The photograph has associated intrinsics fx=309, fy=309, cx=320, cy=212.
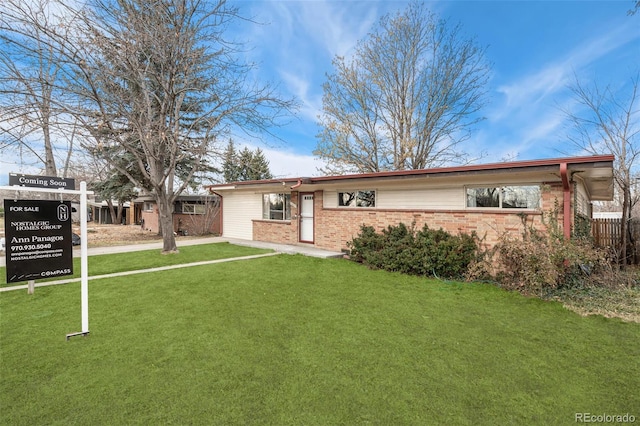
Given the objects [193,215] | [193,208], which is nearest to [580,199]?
[193,215]

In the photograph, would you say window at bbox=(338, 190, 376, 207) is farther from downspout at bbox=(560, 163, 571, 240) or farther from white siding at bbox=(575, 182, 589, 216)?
white siding at bbox=(575, 182, 589, 216)

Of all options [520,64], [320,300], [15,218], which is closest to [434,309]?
[320,300]

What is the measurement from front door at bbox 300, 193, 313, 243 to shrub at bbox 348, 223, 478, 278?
3.97 m

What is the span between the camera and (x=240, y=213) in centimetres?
1541

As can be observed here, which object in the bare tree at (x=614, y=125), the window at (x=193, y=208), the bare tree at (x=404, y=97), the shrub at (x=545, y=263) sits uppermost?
the bare tree at (x=404, y=97)

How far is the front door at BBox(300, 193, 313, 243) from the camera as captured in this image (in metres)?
12.2

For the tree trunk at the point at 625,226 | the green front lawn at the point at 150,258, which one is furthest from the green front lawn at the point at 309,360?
the tree trunk at the point at 625,226

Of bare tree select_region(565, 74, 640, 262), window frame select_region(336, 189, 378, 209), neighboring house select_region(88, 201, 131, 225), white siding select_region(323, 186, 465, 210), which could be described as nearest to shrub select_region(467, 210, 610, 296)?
white siding select_region(323, 186, 465, 210)

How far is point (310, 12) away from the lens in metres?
11.0

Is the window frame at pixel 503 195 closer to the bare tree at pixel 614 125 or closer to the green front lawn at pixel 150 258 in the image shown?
the bare tree at pixel 614 125

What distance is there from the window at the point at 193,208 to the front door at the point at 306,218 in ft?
34.3

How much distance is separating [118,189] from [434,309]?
20.5 metres

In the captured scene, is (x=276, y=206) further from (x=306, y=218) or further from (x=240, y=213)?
(x=240, y=213)

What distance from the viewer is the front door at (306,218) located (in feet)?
39.9
